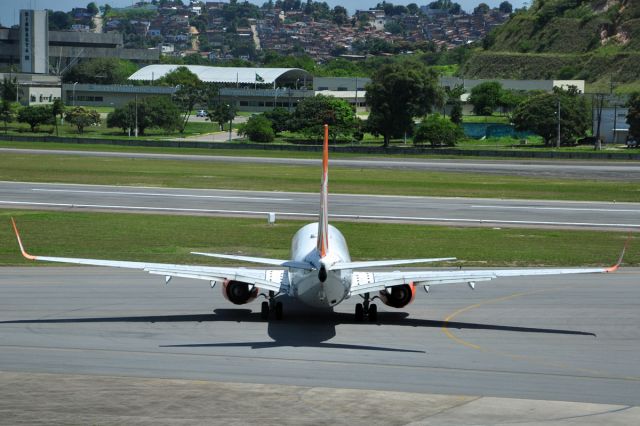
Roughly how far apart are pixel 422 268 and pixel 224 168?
246ft

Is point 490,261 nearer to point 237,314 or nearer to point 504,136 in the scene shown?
point 237,314

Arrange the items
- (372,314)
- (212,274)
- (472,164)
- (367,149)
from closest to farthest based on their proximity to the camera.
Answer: (212,274) < (372,314) < (472,164) < (367,149)

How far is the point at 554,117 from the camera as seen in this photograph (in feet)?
579

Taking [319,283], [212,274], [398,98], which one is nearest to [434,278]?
[319,283]

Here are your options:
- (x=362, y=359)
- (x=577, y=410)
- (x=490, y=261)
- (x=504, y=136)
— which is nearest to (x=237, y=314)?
(x=362, y=359)

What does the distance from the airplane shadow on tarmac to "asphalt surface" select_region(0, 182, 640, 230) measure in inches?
1398

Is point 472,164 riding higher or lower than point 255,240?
higher

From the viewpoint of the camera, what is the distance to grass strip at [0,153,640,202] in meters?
102

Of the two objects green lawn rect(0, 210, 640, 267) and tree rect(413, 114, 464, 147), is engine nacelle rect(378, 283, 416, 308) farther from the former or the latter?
tree rect(413, 114, 464, 147)

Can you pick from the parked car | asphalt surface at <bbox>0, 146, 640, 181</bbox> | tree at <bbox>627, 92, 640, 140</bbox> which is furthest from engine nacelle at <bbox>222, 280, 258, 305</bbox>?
the parked car

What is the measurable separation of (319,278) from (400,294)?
5.97 metres

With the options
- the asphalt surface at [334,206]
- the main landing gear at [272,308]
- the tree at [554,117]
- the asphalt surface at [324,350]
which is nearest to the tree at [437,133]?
the tree at [554,117]

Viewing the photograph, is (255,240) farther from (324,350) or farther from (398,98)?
(398,98)

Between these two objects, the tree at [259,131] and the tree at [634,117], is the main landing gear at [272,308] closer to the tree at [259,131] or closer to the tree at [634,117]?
the tree at [259,131]
